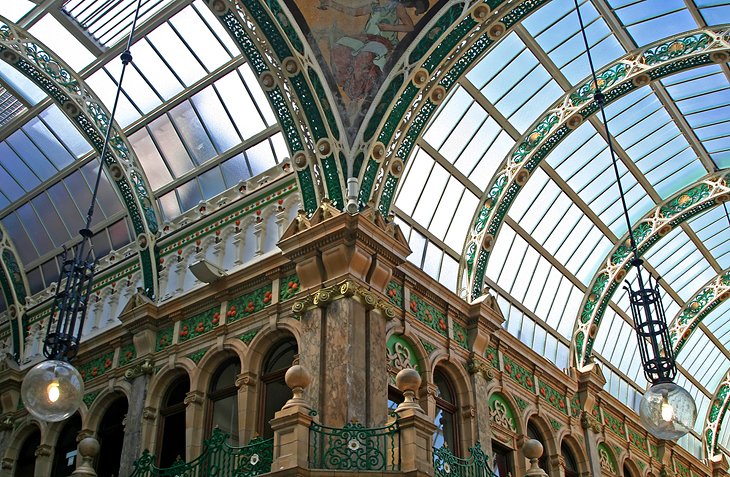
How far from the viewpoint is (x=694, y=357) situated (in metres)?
22.9

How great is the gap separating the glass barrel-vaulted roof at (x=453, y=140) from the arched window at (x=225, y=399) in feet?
11.1

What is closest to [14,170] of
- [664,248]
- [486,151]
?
[486,151]

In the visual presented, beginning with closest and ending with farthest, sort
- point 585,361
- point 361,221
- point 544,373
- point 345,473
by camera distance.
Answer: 1. point 345,473
2. point 361,221
3. point 544,373
4. point 585,361

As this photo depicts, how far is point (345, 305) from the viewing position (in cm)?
1093

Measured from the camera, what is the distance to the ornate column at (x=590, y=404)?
16.0 meters

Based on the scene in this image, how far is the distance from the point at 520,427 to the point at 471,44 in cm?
663

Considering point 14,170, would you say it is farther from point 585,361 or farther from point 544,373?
point 585,361

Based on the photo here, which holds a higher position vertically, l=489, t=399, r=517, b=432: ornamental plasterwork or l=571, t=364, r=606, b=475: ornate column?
l=571, t=364, r=606, b=475: ornate column

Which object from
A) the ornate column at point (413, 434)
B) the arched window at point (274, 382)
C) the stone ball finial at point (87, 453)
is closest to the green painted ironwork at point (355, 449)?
the ornate column at point (413, 434)

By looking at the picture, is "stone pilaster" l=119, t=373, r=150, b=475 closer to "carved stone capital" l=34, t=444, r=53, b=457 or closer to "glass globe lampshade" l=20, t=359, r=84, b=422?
"carved stone capital" l=34, t=444, r=53, b=457

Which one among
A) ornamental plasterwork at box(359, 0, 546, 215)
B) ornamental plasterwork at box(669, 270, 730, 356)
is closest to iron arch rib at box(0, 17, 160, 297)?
ornamental plasterwork at box(359, 0, 546, 215)

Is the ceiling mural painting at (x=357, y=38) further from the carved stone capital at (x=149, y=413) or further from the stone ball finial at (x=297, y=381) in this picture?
the carved stone capital at (x=149, y=413)

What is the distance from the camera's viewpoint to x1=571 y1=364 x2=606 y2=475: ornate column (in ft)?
52.3

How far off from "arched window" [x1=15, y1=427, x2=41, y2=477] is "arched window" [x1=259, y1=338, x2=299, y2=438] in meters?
5.74
